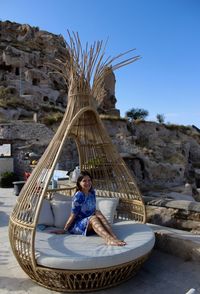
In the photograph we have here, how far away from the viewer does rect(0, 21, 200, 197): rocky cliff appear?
12.4m

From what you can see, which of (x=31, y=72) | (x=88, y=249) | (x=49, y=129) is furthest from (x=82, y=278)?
(x=31, y=72)

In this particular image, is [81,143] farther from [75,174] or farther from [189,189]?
[189,189]

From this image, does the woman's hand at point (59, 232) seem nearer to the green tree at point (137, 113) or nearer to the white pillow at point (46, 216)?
the white pillow at point (46, 216)

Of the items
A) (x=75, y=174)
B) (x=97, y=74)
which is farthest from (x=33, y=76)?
(x=97, y=74)

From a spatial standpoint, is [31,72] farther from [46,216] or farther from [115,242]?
[115,242]

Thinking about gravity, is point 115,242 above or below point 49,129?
below

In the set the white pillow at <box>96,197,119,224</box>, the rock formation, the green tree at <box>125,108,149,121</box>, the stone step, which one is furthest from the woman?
the green tree at <box>125,108,149,121</box>

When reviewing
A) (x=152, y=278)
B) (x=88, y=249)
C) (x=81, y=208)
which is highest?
(x=81, y=208)

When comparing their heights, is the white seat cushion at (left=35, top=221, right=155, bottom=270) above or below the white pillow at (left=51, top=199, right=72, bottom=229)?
below

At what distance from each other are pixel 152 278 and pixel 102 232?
63 cm

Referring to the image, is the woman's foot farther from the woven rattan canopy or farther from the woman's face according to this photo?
the woman's face

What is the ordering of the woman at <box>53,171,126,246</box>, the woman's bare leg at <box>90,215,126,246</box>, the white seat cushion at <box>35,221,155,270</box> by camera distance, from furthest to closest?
1. the woman at <box>53,171,126,246</box>
2. the woman's bare leg at <box>90,215,126,246</box>
3. the white seat cushion at <box>35,221,155,270</box>

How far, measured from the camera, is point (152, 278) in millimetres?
2578

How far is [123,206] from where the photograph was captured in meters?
3.70
